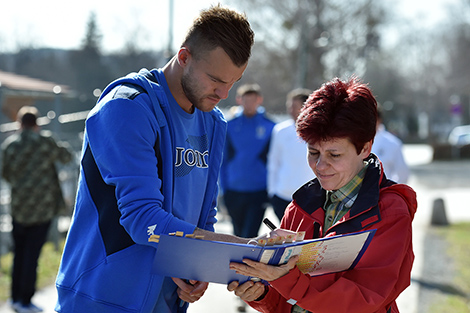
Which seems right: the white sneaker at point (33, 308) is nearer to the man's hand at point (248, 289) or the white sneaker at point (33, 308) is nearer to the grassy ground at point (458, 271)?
the grassy ground at point (458, 271)

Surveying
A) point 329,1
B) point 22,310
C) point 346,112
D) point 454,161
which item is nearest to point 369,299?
point 346,112

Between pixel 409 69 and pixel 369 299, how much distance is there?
74.1 meters

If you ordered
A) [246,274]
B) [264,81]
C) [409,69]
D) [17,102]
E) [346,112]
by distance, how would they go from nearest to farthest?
[246,274]
[346,112]
[17,102]
[264,81]
[409,69]

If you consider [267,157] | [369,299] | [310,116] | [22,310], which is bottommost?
[22,310]

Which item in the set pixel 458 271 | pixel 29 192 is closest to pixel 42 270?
pixel 29 192

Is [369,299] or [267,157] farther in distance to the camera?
[267,157]

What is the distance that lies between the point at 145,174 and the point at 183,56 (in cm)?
59

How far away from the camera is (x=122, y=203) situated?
2.24 m

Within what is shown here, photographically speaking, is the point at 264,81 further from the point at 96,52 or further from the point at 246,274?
the point at 246,274

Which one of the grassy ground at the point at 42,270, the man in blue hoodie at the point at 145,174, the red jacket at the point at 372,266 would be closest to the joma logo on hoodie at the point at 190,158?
the man in blue hoodie at the point at 145,174

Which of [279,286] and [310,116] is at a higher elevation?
[310,116]

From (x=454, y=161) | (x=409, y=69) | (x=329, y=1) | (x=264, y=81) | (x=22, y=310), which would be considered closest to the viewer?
(x=22, y=310)

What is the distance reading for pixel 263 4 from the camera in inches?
1280

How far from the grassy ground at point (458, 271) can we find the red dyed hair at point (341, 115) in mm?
4502
